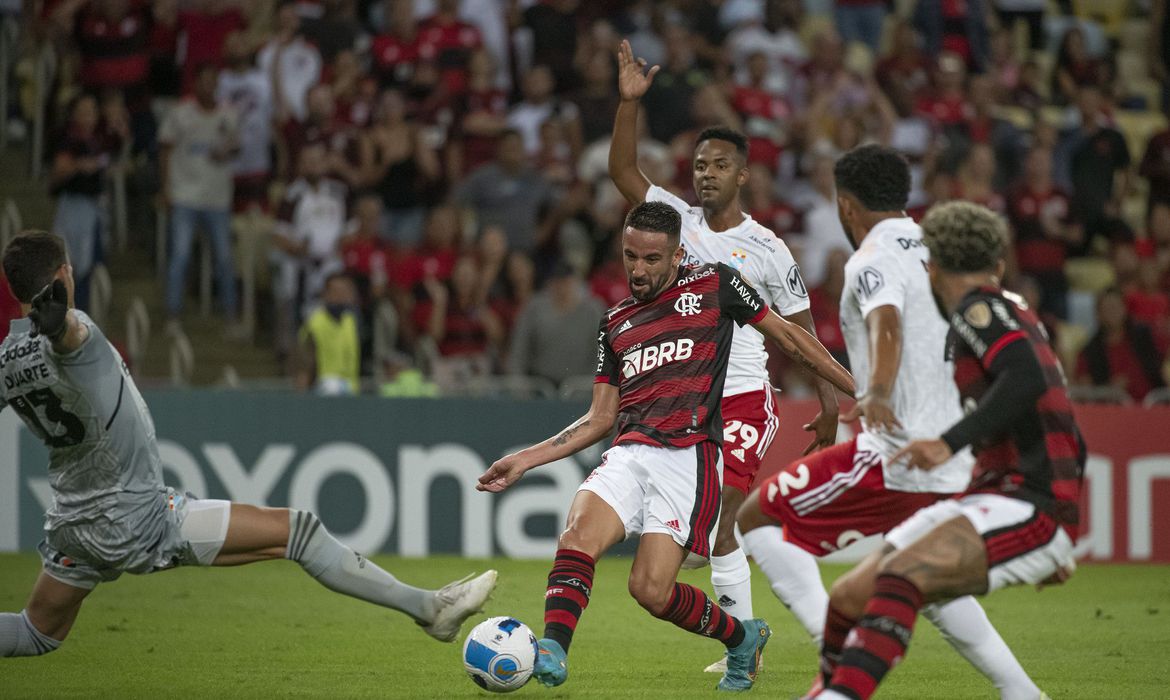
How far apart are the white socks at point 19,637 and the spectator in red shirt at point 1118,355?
11.3 metres

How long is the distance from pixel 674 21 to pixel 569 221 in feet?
12.9

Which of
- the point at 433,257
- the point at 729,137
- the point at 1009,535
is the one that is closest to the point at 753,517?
the point at 1009,535

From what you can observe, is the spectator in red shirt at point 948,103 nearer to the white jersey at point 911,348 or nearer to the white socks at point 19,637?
the white jersey at point 911,348

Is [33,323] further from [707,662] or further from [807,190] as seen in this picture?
[807,190]

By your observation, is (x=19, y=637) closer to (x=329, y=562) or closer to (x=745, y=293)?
(x=329, y=562)

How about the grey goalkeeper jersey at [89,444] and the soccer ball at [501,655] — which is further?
the grey goalkeeper jersey at [89,444]

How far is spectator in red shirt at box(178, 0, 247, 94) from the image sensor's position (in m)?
16.9

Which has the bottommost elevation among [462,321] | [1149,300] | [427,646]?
[427,646]

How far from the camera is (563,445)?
6.98 metres

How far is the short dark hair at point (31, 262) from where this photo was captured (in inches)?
257

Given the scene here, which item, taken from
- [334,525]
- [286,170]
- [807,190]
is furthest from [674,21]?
[334,525]

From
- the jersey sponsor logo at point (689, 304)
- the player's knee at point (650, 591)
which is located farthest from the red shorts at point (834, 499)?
the jersey sponsor logo at point (689, 304)

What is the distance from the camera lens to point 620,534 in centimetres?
681

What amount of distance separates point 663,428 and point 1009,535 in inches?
79.6
